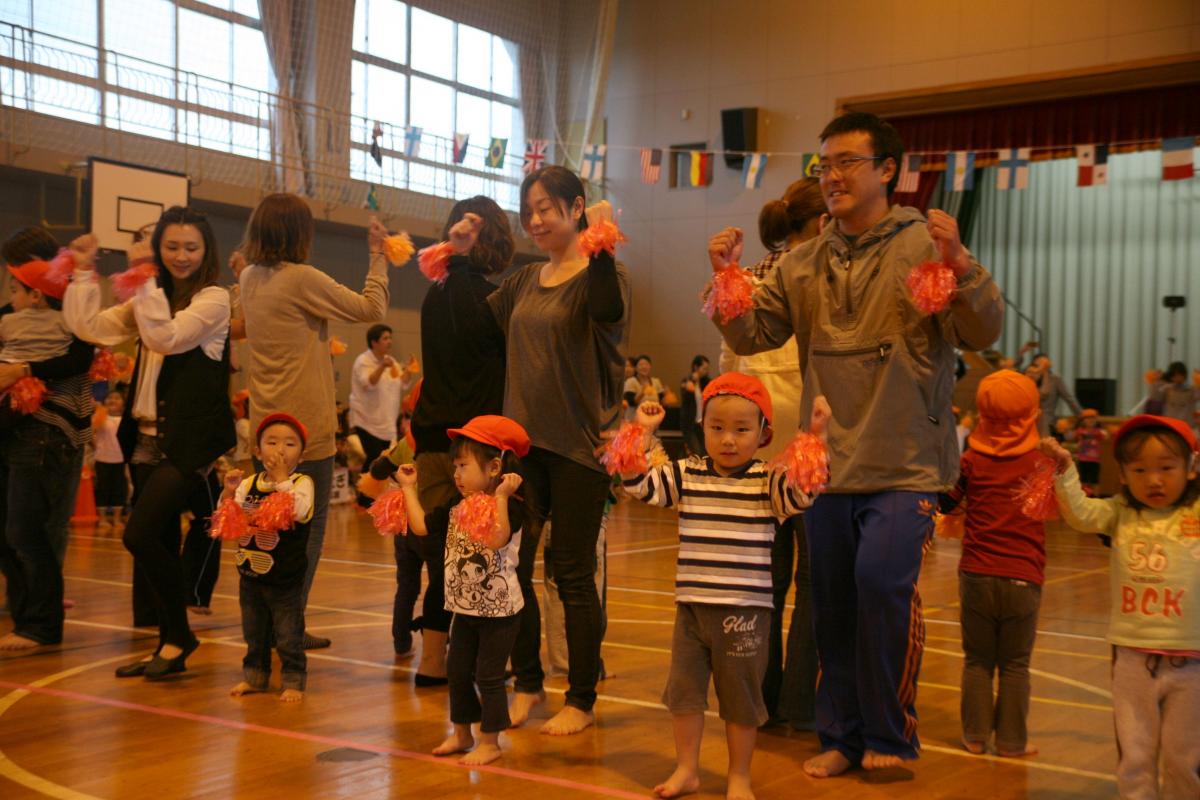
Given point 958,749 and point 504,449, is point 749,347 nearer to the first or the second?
point 504,449

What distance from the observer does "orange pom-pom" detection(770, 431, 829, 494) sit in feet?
10.3

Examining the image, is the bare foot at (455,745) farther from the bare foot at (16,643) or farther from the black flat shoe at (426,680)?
the bare foot at (16,643)

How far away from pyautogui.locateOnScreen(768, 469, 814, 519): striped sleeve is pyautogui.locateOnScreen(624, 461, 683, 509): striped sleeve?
26 centimetres

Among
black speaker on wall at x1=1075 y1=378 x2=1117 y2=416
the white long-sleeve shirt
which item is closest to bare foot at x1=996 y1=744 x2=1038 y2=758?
the white long-sleeve shirt

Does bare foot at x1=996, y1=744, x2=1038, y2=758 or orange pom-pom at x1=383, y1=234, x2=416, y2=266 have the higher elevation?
orange pom-pom at x1=383, y1=234, x2=416, y2=266

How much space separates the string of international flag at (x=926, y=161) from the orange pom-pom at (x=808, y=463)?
11.1 metres

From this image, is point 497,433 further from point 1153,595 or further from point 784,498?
point 1153,595

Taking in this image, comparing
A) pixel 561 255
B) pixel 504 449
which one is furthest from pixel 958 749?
pixel 561 255

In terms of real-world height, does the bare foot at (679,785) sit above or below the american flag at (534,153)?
below

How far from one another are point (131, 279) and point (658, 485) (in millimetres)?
2449

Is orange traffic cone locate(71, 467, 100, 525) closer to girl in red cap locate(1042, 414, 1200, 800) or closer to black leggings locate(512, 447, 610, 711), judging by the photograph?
black leggings locate(512, 447, 610, 711)

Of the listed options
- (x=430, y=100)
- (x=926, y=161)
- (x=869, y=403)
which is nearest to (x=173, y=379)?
(x=869, y=403)

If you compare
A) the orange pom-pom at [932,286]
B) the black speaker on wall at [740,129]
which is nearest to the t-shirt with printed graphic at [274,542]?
the orange pom-pom at [932,286]

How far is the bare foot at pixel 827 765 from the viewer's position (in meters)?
3.55
